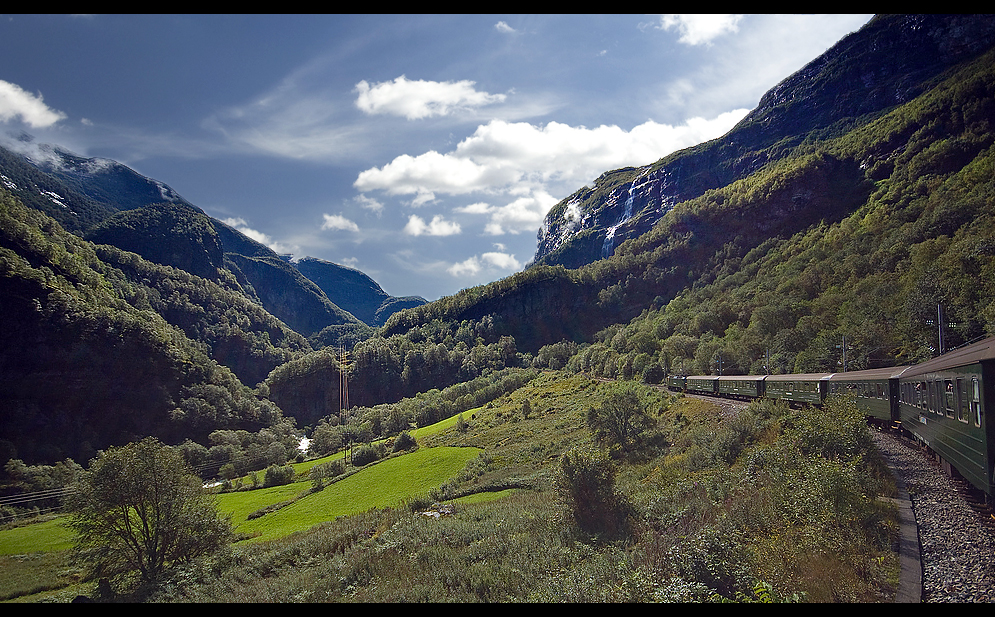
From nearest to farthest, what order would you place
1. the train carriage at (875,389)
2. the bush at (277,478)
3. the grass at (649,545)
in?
the grass at (649,545) < the train carriage at (875,389) < the bush at (277,478)

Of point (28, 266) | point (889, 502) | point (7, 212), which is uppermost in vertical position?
point (7, 212)

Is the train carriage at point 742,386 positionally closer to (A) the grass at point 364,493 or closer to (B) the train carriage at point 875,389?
(B) the train carriage at point 875,389

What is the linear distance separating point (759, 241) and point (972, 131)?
199ft

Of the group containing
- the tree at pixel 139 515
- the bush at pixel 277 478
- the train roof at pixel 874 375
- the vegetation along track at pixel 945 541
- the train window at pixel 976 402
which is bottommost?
the bush at pixel 277 478

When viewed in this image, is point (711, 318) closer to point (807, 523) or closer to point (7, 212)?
point (807, 523)

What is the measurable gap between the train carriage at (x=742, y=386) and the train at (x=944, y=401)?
28.1 ft

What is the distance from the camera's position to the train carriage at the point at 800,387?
103 feet

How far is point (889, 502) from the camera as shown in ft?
41.7

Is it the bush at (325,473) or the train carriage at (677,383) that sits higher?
the train carriage at (677,383)

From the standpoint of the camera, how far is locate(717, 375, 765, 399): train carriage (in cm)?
4200

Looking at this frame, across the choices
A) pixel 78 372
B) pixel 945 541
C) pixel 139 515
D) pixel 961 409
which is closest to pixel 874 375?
pixel 961 409

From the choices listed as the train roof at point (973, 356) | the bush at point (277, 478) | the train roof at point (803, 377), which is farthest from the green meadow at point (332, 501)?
the train roof at point (973, 356)

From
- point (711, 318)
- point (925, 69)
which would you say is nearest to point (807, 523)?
point (711, 318)

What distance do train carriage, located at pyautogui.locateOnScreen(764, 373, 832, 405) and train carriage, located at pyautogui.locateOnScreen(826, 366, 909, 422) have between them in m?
1.31
